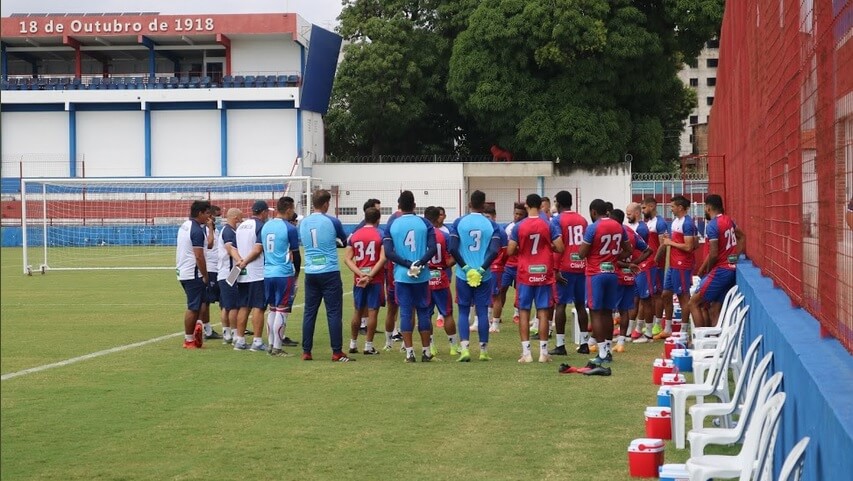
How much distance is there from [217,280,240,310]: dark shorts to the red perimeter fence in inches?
265

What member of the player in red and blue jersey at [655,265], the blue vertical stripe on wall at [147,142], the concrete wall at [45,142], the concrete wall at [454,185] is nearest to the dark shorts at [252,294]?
the player in red and blue jersey at [655,265]

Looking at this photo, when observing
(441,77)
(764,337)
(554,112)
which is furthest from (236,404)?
(441,77)

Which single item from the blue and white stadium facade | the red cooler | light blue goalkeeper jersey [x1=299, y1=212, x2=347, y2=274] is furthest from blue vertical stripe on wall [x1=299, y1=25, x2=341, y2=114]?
the red cooler

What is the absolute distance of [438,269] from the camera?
1408cm

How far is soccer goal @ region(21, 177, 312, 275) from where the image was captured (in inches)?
1828

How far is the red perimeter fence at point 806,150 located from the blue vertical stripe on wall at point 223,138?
47660 mm

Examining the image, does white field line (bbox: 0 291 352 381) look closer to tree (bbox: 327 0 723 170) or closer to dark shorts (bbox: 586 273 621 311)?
dark shorts (bbox: 586 273 621 311)

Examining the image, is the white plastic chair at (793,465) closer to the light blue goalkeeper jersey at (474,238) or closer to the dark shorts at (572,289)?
the light blue goalkeeper jersey at (474,238)

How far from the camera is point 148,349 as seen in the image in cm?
1508

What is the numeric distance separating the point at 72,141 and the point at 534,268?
49.2m

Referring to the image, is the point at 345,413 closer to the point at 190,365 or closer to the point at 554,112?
the point at 190,365

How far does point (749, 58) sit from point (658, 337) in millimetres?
5139

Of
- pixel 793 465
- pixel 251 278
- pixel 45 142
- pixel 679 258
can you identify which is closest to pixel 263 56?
pixel 45 142

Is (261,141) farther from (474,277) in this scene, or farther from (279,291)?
(474,277)
